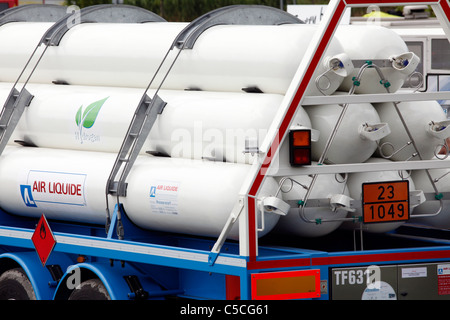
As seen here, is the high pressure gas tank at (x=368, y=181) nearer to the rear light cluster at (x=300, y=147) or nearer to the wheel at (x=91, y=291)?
the rear light cluster at (x=300, y=147)

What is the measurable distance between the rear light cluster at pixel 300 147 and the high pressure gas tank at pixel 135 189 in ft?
0.80

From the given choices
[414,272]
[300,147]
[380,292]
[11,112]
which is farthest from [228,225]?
[11,112]

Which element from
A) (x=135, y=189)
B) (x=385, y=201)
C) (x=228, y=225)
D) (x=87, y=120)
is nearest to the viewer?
(x=228, y=225)

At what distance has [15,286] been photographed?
25.9 ft

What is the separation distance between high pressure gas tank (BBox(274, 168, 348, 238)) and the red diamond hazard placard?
73.3 inches

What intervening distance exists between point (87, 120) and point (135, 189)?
0.97 metres

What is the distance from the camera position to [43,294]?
302 inches

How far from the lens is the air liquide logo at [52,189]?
7516 mm

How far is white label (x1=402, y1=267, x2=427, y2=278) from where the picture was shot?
6.57 meters

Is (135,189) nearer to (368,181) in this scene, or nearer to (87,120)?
(87,120)

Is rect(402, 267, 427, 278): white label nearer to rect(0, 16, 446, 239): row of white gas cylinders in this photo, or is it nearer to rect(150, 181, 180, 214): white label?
rect(0, 16, 446, 239): row of white gas cylinders

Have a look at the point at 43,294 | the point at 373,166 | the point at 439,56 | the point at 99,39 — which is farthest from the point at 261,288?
the point at 439,56

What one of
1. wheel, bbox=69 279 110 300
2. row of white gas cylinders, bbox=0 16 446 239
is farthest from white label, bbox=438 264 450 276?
wheel, bbox=69 279 110 300

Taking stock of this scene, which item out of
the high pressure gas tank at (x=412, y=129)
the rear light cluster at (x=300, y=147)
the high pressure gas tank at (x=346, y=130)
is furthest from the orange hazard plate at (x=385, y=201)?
the rear light cluster at (x=300, y=147)
